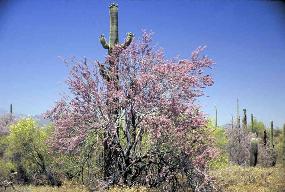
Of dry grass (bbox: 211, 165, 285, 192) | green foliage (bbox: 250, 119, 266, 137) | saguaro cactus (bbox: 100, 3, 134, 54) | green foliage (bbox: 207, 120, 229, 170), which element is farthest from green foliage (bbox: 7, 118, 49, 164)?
green foliage (bbox: 250, 119, 266, 137)

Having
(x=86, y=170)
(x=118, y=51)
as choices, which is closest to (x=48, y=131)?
(x=86, y=170)

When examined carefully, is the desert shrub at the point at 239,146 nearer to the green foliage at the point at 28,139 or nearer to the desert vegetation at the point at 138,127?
the green foliage at the point at 28,139

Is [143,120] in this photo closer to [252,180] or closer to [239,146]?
[252,180]

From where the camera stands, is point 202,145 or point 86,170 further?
point 86,170

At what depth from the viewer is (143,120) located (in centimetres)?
1105

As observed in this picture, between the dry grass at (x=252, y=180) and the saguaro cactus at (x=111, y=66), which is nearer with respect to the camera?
the saguaro cactus at (x=111, y=66)

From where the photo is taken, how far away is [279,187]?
15.2 meters

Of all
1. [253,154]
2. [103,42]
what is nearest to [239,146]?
[253,154]

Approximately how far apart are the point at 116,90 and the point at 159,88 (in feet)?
3.82

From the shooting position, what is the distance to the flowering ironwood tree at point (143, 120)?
1110 centimetres

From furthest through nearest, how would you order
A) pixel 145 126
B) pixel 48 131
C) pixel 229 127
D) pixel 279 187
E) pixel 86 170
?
pixel 229 127 < pixel 48 131 < pixel 279 187 < pixel 86 170 < pixel 145 126

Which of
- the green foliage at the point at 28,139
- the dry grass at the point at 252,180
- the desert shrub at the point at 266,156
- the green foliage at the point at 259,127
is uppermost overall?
the green foliage at the point at 259,127

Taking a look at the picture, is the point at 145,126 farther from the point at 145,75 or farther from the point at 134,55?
the point at 134,55

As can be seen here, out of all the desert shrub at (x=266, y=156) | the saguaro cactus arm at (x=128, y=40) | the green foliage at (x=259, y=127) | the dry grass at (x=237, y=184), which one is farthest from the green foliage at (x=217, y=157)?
the green foliage at (x=259, y=127)
